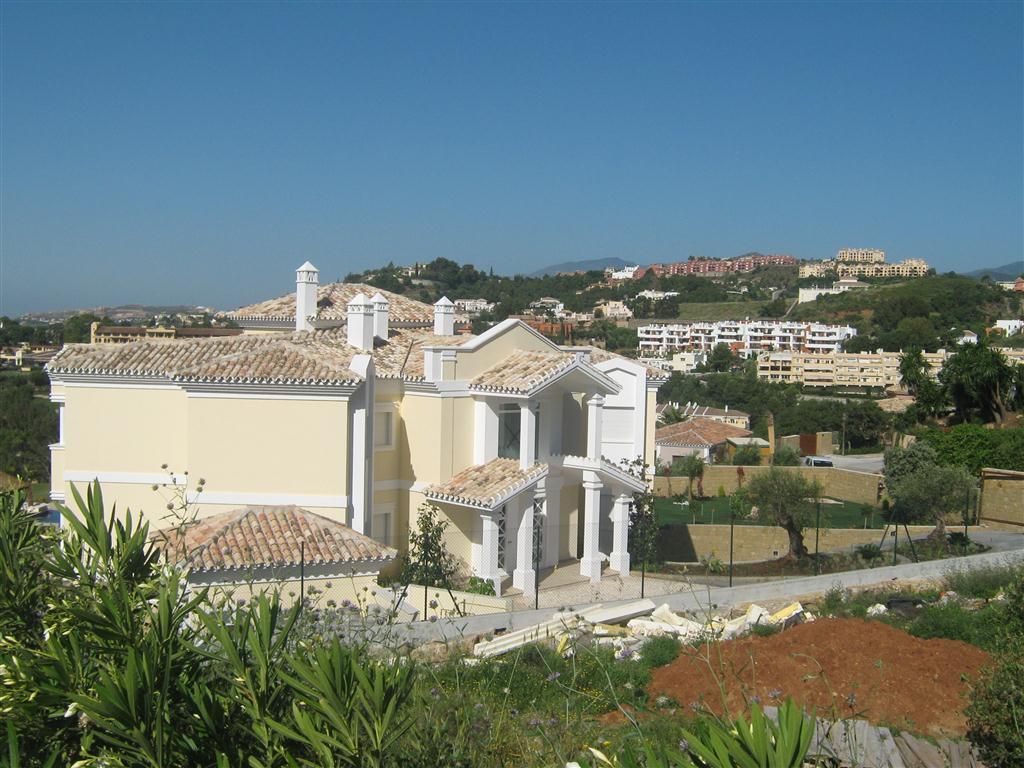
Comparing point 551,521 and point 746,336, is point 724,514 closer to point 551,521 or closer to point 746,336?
point 551,521

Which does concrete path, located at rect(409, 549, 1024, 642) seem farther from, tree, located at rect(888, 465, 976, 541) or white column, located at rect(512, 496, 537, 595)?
tree, located at rect(888, 465, 976, 541)

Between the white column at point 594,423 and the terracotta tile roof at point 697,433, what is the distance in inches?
1180

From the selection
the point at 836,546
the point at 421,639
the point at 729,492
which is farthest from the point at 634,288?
the point at 421,639

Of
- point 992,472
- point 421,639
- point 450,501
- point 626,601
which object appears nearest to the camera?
point 421,639

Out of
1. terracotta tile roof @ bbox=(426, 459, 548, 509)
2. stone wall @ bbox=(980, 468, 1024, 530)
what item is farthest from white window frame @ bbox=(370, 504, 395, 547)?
stone wall @ bbox=(980, 468, 1024, 530)

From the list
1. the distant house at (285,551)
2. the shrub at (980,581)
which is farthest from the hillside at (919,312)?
the distant house at (285,551)

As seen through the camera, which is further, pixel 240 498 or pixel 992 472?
pixel 992 472

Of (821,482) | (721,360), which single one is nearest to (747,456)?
(821,482)

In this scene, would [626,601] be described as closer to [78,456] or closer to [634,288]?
[78,456]

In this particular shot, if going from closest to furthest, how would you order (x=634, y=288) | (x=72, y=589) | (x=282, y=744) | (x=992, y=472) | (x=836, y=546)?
(x=282, y=744)
(x=72, y=589)
(x=836, y=546)
(x=992, y=472)
(x=634, y=288)

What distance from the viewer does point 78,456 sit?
20000mm

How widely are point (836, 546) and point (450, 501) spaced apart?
12.2 m

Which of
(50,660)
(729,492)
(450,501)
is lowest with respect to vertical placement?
(729,492)

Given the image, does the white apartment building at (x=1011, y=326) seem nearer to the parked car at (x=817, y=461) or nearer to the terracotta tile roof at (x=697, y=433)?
the terracotta tile roof at (x=697, y=433)
